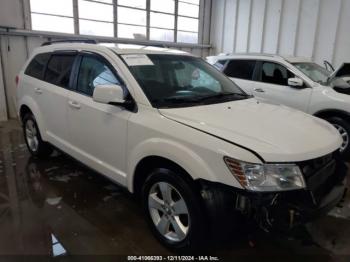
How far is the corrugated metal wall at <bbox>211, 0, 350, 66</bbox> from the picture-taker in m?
7.02

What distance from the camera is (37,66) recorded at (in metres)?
3.89

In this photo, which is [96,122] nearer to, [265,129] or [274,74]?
[265,129]

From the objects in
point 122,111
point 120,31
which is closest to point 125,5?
point 120,31

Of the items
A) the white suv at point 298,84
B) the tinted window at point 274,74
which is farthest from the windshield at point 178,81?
the tinted window at point 274,74

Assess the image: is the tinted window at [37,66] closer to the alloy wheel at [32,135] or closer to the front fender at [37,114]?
the front fender at [37,114]

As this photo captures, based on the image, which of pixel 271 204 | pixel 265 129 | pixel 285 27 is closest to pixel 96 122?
pixel 265 129

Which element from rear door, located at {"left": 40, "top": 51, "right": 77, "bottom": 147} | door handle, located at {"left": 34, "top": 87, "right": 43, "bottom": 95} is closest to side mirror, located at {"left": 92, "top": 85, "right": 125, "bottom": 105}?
rear door, located at {"left": 40, "top": 51, "right": 77, "bottom": 147}

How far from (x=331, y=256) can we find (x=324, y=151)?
0.93 metres

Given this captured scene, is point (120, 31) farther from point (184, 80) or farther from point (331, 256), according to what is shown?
point (331, 256)

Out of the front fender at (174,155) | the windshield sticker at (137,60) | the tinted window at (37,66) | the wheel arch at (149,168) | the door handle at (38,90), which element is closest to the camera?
the front fender at (174,155)

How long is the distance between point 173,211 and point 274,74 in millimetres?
3867

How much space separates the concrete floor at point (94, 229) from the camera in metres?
2.29

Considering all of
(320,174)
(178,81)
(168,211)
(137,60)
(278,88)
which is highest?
(137,60)

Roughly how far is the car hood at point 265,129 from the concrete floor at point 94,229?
0.56 m
